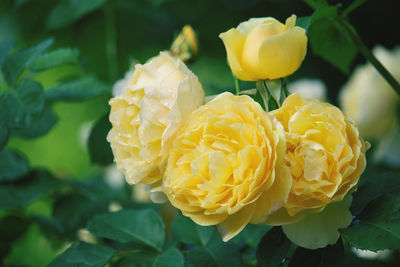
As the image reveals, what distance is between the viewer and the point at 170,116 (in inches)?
18.5

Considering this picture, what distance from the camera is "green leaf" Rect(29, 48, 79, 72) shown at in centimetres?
71

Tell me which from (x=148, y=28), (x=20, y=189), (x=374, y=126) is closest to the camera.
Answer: (x=20, y=189)

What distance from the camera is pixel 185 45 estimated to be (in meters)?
0.89

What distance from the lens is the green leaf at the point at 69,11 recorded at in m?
0.99

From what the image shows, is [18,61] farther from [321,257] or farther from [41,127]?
[321,257]

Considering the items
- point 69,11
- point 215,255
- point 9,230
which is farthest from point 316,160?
point 69,11

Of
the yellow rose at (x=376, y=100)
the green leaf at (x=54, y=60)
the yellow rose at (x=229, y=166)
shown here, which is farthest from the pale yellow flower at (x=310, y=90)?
the yellow rose at (x=229, y=166)

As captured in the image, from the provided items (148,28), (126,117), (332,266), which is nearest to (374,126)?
(332,266)

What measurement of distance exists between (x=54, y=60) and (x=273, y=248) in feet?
1.46

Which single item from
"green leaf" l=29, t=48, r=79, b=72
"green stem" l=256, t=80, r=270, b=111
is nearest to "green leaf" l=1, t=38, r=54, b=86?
"green leaf" l=29, t=48, r=79, b=72

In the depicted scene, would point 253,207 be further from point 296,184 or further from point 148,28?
point 148,28

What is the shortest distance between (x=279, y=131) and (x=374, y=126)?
2.22 ft

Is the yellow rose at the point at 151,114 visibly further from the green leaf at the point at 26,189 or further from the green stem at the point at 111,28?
the green stem at the point at 111,28

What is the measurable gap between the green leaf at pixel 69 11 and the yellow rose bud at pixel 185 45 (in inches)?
8.4
